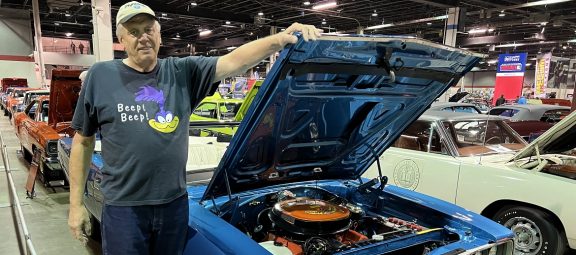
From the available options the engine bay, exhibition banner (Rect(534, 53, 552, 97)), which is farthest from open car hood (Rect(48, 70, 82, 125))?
exhibition banner (Rect(534, 53, 552, 97))

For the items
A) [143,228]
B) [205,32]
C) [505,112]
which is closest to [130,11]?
[143,228]

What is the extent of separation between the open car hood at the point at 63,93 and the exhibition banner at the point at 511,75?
62.0 feet

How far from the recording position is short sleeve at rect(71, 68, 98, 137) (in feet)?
5.41

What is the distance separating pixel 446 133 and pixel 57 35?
34.5 meters

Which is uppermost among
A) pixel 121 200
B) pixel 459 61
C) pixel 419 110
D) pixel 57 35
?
pixel 57 35

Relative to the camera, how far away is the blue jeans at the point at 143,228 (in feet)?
5.41

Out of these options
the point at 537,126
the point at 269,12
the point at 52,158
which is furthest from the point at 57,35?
the point at 537,126

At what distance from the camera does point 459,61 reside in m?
2.21

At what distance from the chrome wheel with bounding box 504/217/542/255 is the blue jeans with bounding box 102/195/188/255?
3492 mm

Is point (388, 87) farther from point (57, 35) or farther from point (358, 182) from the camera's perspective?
point (57, 35)

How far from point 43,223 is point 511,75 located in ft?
69.5

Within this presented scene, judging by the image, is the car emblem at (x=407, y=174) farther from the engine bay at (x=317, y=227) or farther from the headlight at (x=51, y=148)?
the headlight at (x=51, y=148)

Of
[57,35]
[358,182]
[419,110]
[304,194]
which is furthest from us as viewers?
[57,35]

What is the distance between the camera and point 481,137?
4.81 meters
